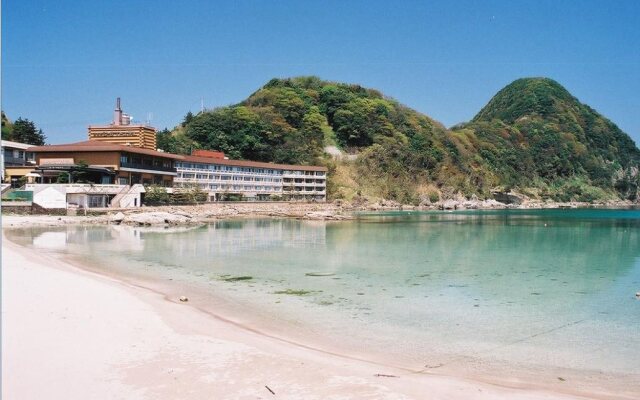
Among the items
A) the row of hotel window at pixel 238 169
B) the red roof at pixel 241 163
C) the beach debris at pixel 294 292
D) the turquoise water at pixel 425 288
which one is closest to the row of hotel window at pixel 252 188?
Answer: the row of hotel window at pixel 238 169

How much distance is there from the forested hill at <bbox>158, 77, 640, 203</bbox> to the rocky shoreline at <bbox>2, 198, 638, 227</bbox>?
3.00m

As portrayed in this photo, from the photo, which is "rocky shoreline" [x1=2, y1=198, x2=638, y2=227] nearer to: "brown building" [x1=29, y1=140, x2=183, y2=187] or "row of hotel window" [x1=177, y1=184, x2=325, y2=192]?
"row of hotel window" [x1=177, y1=184, x2=325, y2=192]

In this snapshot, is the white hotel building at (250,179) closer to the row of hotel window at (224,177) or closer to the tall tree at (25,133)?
the row of hotel window at (224,177)

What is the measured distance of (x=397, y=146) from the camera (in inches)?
3597

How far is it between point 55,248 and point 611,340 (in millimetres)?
21123

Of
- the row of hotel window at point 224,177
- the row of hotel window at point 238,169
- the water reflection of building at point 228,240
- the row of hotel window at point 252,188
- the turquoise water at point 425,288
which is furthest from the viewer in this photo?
the row of hotel window at point 252,188

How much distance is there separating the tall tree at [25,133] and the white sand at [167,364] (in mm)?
57223

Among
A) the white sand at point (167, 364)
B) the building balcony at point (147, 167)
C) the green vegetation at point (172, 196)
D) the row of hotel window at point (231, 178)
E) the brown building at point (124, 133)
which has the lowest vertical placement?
the white sand at point (167, 364)

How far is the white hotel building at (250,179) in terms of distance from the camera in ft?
193

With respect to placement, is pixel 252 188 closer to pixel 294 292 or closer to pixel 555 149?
pixel 294 292

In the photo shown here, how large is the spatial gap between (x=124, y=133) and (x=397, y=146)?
48304 mm

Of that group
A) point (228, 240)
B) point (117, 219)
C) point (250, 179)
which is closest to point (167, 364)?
point (228, 240)

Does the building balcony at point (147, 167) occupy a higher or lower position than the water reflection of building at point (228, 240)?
higher

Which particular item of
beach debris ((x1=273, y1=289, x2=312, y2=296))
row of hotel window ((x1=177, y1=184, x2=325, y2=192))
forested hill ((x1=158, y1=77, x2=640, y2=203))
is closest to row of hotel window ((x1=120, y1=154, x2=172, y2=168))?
row of hotel window ((x1=177, y1=184, x2=325, y2=192))
